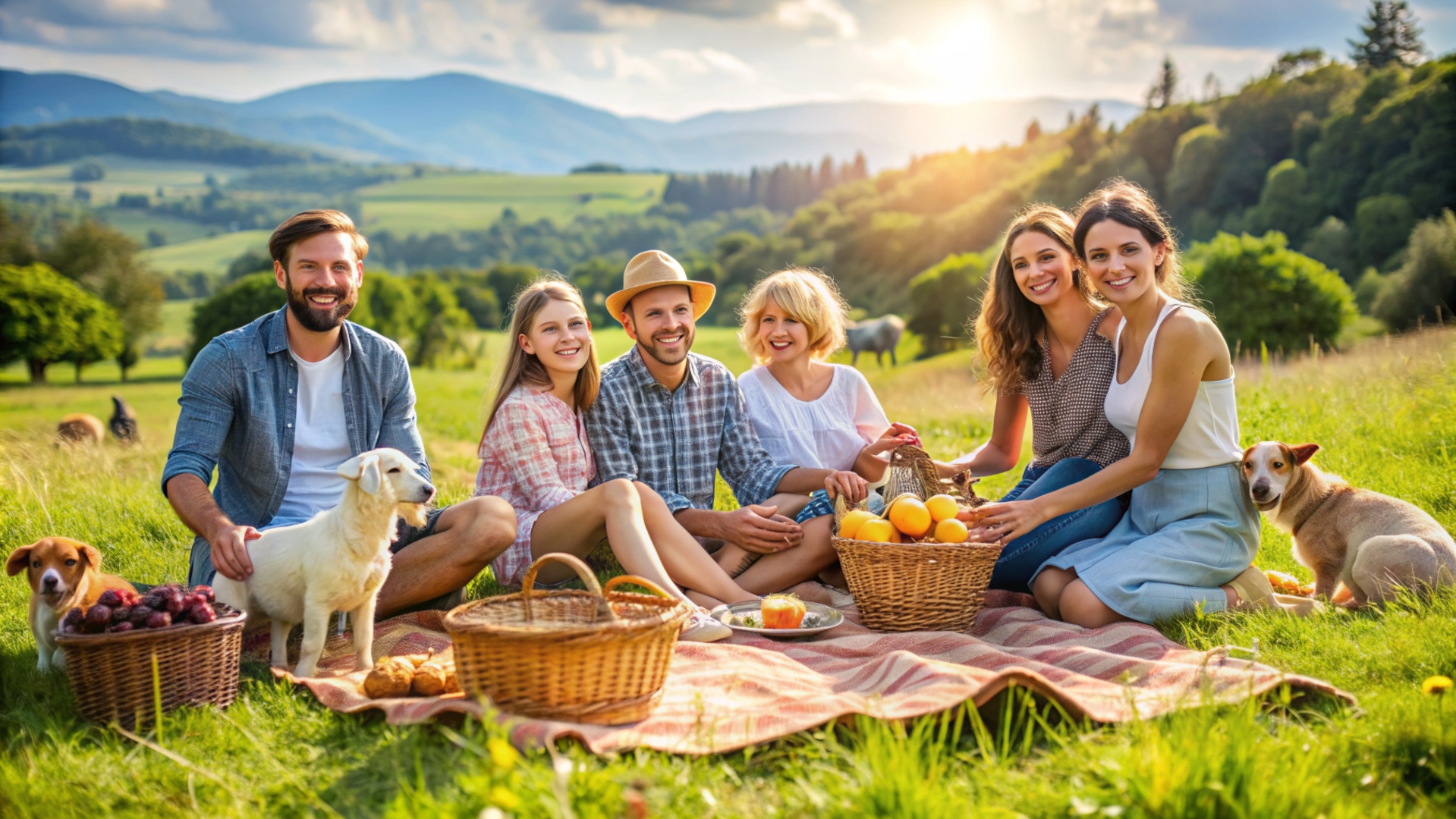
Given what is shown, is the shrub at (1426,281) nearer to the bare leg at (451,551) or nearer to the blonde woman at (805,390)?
the blonde woman at (805,390)

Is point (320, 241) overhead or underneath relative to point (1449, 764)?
overhead

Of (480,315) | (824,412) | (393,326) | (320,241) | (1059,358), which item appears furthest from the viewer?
(480,315)

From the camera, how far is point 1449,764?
2842 millimetres

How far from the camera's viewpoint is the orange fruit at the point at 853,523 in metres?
4.71

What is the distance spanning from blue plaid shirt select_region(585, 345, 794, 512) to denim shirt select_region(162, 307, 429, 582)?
3.64ft

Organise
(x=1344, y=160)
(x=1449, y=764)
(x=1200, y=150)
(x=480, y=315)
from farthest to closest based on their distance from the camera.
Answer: (x=480, y=315)
(x=1200, y=150)
(x=1344, y=160)
(x=1449, y=764)

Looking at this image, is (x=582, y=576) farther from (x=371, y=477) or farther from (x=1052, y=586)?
(x=1052, y=586)

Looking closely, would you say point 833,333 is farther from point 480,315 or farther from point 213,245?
point 213,245

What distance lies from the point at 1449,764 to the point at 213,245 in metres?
152

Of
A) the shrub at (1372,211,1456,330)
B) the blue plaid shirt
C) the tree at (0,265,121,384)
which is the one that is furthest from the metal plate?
the tree at (0,265,121,384)

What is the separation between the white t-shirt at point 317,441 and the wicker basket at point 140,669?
126 centimetres

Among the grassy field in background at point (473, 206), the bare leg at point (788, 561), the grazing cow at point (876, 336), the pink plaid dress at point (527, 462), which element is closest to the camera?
the pink plaid dress at point (527, 462)

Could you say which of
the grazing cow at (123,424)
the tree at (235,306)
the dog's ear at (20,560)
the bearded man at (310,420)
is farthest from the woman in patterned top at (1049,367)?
the tree at (235,306)

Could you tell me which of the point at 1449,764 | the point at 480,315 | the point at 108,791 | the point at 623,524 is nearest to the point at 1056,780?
the point at 1449,764
